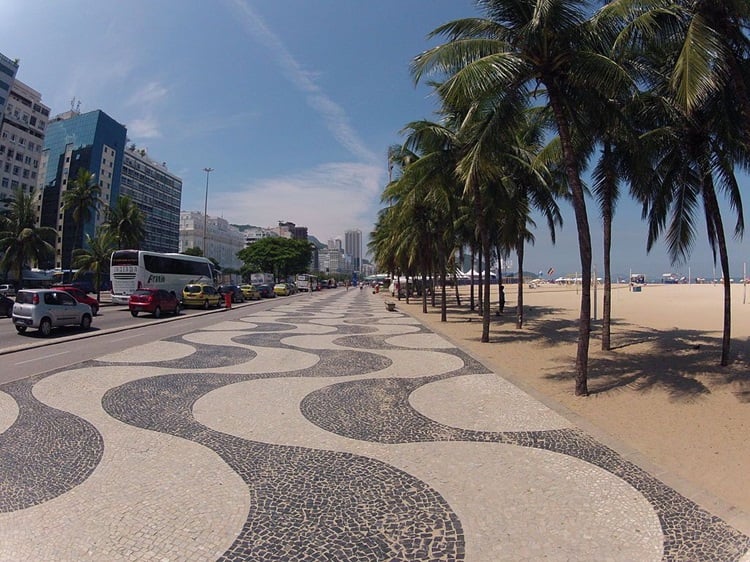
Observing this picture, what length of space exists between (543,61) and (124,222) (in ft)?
147

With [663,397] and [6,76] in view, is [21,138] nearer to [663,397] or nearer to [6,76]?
[6,76]

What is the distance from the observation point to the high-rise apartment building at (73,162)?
88438 millimetres

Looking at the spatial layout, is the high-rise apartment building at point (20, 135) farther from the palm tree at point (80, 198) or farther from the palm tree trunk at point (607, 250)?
the palm tree trunk at point (607, 250)

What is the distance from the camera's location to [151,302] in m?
22.2

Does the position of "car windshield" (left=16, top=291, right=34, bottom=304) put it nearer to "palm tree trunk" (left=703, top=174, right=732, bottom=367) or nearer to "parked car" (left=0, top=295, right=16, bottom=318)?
"parked car" (left=0, top=295, right=16, bottom=318)

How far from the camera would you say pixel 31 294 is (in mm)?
15008

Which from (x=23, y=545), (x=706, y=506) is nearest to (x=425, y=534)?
(x=706, y=506)

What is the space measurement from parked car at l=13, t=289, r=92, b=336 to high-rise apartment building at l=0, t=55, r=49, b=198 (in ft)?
242

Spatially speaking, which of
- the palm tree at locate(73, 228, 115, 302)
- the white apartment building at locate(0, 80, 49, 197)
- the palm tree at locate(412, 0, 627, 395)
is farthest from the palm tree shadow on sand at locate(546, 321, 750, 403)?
the white apartment building at locate(0, 80, 49, 197)

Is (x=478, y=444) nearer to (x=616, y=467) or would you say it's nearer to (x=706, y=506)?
(x=616, y=467)

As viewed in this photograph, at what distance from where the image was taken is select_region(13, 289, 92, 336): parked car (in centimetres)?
1462

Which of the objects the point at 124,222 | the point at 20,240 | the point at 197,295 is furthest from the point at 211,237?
the point at 197,295

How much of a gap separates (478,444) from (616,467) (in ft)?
4.55

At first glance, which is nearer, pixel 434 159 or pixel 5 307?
pixel 434 159
